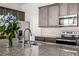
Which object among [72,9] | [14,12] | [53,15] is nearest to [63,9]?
[72,9]

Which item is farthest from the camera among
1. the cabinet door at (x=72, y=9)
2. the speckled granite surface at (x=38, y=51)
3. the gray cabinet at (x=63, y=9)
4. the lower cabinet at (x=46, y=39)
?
the lower cabinet at (x=46, y=39)

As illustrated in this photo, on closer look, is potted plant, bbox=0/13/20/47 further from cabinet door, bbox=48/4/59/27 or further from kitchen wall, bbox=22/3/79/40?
kitchen wall, bbox=22/3/79/40

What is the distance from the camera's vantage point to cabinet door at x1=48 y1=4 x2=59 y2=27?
15.4 ft

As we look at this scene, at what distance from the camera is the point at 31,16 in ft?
19.9

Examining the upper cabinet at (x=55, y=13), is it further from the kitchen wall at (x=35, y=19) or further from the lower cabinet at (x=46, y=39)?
the lower cabinet at (x=46, y=39)

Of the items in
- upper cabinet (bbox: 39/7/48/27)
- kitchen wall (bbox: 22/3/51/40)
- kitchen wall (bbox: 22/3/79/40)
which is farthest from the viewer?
kitchen wall (bbox: 22/3/51/40)

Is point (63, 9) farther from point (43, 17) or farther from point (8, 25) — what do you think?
point (8, 25)

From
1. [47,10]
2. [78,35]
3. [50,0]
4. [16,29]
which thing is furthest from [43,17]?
[50,0]

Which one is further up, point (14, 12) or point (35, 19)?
point (14, 12)

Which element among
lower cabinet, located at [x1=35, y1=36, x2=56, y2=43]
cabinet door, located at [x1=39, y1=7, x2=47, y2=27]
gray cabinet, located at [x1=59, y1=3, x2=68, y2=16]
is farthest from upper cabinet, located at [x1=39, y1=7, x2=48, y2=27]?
gray cabinet, located at [x1=59, y1=3, x2=68, y2=16]

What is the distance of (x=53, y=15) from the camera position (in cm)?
482

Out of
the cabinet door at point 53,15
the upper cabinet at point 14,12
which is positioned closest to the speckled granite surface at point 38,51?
the cabinet door at point 53,15

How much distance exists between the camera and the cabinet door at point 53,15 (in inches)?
184

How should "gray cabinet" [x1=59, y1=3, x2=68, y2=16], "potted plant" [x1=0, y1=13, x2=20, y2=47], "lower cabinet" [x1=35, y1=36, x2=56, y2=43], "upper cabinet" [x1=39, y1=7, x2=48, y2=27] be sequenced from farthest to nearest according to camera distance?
"upper cabinet" [x1=39, y1=7, x2=48, y2=27], "lower cabinet" [x1=35, y1=36, x2=56, y2=43], "gray cabinet" [x1=59, y1=3, x2=68, y2=16], "potted plant" [x1=0, y1=13, x2=20, y2=47]
